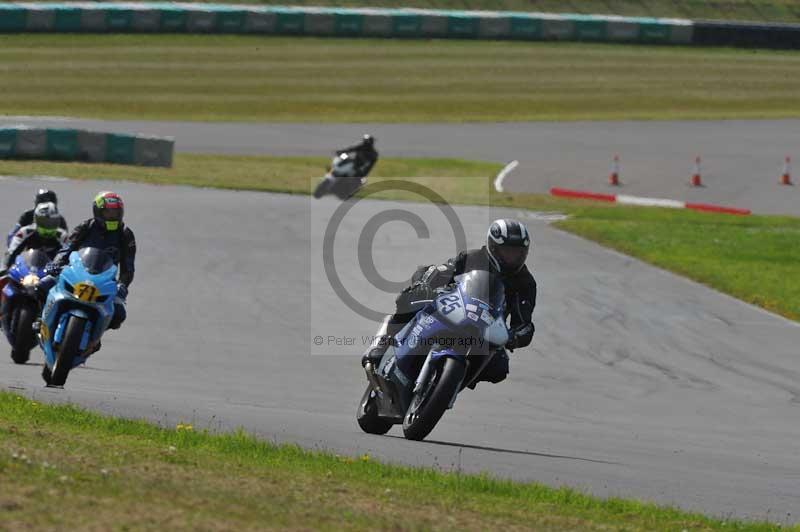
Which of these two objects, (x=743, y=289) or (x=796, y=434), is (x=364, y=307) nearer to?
(x=743, y=289)

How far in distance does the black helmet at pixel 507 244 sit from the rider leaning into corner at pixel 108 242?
3.94 meters

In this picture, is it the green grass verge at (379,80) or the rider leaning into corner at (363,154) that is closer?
the rider leaning into corner at (363,154)

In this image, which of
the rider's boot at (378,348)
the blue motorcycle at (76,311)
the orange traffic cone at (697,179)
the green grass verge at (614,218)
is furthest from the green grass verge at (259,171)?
the rider's boot at (378,348)

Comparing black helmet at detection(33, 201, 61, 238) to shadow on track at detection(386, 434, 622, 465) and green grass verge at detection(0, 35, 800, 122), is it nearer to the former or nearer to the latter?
shadow on track at detection(386, 434, 622, 465)

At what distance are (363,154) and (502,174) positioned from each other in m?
6.17

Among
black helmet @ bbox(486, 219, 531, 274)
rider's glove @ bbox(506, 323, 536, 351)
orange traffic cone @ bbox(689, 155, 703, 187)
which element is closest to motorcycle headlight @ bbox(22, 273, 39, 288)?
black helmet @ bbox(486, 219, 531, 274)

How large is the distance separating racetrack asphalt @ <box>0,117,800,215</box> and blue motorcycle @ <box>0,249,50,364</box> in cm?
2111

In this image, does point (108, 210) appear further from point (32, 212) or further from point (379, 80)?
point (379, 80)

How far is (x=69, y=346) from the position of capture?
11.9 meters

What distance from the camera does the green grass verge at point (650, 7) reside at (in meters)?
60.8

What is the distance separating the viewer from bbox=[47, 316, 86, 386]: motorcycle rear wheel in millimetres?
11883

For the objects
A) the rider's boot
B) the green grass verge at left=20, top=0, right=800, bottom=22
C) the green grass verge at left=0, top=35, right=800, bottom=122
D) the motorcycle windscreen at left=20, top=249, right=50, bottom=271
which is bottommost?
the rider's boot

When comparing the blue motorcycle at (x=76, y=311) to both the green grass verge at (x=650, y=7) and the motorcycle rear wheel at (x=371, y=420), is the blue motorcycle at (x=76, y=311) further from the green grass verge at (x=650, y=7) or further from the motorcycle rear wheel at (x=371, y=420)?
the green grass verge at (x=650, y=7)

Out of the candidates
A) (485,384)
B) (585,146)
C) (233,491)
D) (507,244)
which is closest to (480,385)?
(485,384)
